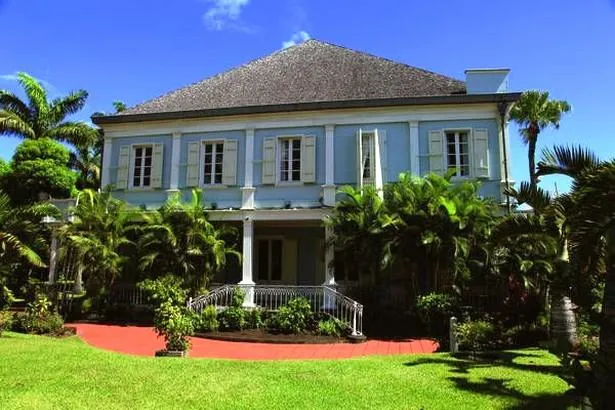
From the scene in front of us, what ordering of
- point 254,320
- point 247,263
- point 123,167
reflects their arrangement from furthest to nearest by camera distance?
1. point 123,167
2. point 247,263
3. point 254,320

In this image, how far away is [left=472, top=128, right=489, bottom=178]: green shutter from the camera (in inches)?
651

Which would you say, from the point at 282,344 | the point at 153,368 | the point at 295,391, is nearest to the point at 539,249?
the point at 282,344

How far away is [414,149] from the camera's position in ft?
55.8

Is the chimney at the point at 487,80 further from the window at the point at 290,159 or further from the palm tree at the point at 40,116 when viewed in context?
the palm tree at the point at 40,116

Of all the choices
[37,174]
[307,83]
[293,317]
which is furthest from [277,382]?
[37,174]

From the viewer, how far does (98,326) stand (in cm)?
1566

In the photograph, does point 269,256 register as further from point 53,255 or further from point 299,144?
point 53,255

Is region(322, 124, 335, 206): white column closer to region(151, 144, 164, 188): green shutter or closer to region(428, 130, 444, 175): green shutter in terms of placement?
region(428, 130, 444, 175): green shutter

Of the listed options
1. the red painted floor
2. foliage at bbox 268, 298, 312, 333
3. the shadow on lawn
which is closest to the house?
foliage at bbox 268, 298, 312, 333

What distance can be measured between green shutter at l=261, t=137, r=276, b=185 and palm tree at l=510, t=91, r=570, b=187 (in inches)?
635

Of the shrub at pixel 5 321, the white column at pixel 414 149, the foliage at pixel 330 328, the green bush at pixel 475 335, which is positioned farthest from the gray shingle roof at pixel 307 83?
the green bush at pixel 475 335

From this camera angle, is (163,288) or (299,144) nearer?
(163,288)

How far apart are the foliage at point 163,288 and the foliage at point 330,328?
3.98 metres

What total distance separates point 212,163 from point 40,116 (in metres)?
12.9
